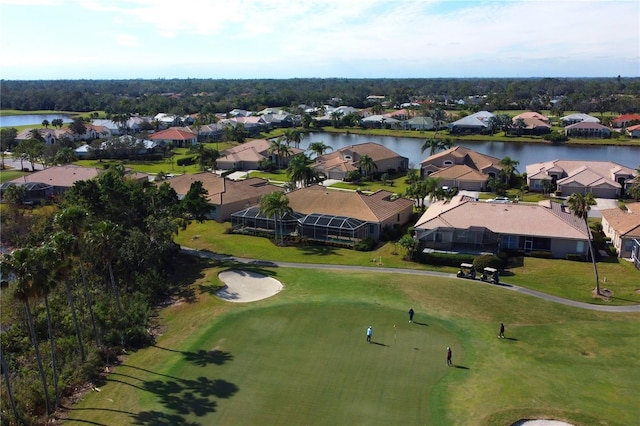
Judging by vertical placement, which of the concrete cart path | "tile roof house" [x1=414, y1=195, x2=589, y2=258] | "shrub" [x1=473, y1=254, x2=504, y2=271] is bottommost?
the concrete cart path

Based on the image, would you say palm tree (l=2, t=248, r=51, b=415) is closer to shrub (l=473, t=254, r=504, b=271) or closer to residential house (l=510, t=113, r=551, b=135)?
shrub (l=473, t=254, r=504, b=271)

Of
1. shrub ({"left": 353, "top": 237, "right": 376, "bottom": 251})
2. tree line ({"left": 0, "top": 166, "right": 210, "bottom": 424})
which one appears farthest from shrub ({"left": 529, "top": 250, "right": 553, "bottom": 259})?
tree line ({"left": 0, "top": 166, "right": 210, "bottom": 424})

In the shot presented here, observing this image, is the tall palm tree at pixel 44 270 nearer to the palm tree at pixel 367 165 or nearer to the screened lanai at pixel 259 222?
the screened lanai at pixel 259 222

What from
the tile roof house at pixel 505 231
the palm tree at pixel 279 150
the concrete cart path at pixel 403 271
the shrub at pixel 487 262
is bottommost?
the concrete cart path at pixel 403 271

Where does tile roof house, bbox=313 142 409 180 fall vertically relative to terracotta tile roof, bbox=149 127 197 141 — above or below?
below

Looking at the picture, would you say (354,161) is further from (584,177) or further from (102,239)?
(102,239)

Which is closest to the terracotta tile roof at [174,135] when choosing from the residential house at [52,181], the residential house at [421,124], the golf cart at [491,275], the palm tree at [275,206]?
the residential house at [52,181]

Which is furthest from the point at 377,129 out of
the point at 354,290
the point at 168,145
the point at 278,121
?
the point at 354,290

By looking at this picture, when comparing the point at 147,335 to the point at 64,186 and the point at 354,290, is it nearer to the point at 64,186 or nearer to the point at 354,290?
the point at 354,290
